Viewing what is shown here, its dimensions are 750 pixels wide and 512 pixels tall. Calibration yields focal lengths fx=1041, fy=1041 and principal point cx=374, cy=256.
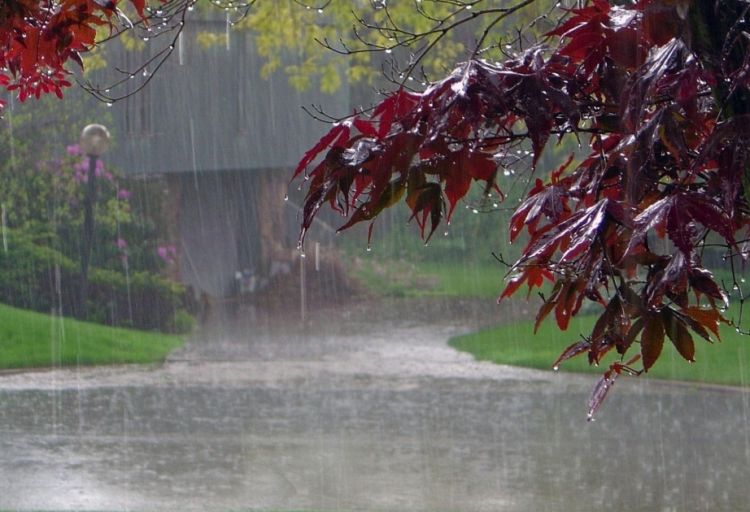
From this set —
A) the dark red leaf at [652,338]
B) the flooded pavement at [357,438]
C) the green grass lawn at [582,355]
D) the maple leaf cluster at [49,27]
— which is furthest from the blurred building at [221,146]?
the dark red leaf at [652,338]

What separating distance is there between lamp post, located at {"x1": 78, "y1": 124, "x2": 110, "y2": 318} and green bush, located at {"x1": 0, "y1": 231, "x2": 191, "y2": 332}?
0.88 ft

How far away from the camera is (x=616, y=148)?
209cm

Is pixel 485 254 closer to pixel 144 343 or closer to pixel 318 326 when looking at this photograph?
pixel 318 326

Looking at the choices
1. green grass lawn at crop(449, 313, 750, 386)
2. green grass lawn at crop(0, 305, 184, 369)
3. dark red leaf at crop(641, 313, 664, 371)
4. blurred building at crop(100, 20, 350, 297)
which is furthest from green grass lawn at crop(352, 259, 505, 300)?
dark red leaf at crop(641, 313, 664, 371)

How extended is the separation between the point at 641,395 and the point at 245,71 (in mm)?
11924

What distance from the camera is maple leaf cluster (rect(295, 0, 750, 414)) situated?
1.80 metres

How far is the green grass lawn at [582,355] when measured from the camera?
37.8 ft

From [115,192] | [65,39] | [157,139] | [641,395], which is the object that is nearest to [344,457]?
[641,395]

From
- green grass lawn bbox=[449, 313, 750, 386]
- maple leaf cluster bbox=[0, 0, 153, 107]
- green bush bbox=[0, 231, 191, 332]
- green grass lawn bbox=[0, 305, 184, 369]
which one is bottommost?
green grass lawn bbox=[449, 313, 750, 386]

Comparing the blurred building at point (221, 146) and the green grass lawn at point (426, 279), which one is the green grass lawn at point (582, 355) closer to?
the green grass lawn at point (426, 279)

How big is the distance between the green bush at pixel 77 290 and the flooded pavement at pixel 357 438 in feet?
6.58

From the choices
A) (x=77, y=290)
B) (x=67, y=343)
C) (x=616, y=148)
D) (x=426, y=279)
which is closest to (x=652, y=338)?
(x=616, y=148)

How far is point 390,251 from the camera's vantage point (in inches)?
885

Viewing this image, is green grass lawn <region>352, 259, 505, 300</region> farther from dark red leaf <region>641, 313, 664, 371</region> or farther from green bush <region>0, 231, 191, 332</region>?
dark red leaf <region>641, 313, 664, 371</region>
